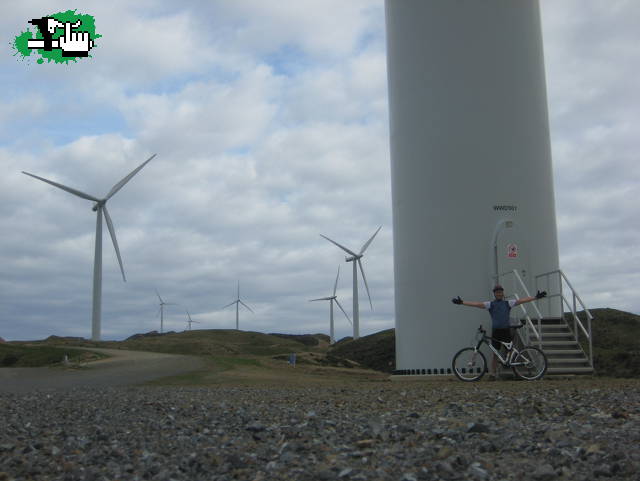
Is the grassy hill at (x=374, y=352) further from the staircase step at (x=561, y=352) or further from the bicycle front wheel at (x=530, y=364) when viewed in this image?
the bicycle front wheel at (x=530, y=364)

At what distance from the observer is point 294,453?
650cm

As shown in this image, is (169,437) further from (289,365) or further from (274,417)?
(289,365)

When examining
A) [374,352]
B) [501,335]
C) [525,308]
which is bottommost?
[501,335]

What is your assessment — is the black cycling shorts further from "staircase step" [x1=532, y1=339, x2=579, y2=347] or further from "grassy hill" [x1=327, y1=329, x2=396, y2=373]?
"grassy hill" [x1=327, y1=329, x2=396, y2=373]

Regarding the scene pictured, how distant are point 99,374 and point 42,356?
9.17 m

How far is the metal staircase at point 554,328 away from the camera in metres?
16.3

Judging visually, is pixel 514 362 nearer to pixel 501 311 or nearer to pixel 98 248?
pixel 501 311

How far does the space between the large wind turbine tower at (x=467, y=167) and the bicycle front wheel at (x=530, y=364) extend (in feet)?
7.34

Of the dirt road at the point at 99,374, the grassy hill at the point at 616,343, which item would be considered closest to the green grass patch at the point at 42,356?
the dirt road at the point at 99,374

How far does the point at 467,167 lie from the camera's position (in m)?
18.0

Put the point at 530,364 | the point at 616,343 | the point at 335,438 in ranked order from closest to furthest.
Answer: the point at 335,438 < the point at 530,364 < the point at 616,343

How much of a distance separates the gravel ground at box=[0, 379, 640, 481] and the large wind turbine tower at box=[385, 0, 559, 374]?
704 centimetres

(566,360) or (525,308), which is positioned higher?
(525,308)

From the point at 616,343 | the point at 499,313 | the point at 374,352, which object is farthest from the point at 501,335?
the point at 374,352
